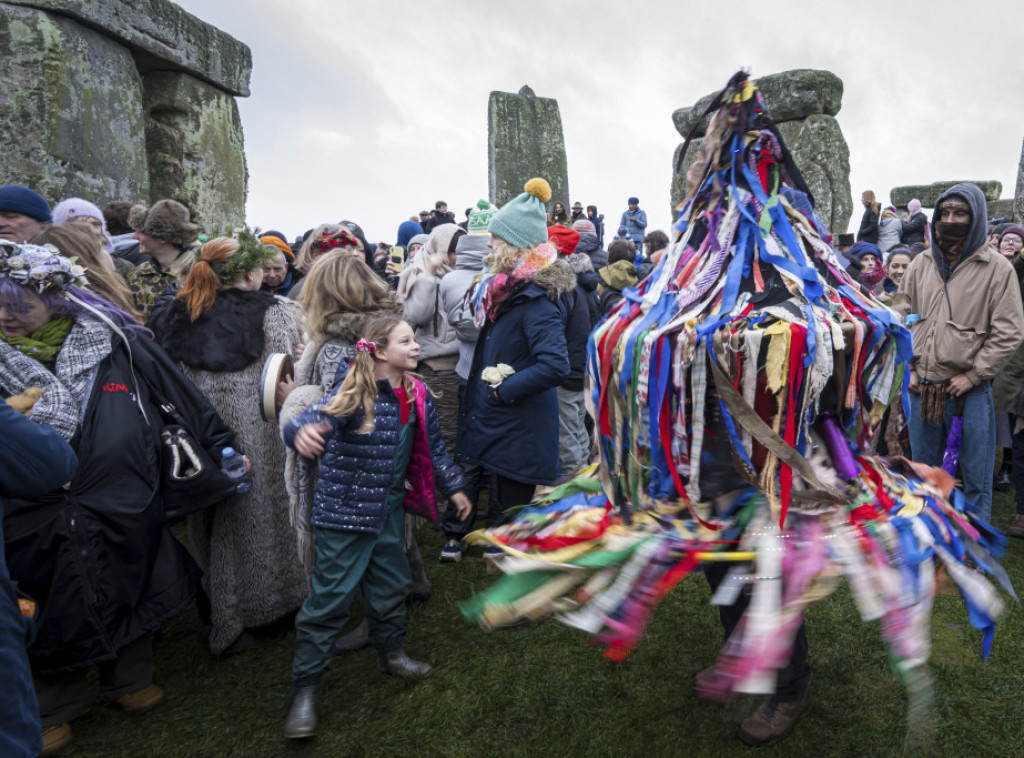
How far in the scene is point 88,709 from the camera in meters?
2.78

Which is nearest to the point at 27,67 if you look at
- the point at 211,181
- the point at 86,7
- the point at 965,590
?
the point at 86,7

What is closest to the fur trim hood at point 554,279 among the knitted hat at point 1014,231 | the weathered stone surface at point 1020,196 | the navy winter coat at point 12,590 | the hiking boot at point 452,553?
the hiking boot at point 452,553

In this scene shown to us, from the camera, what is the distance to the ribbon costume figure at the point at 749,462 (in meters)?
1.58

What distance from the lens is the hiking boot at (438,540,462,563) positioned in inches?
157

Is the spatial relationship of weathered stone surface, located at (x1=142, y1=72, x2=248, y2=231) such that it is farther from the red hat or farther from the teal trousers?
the teal trousers

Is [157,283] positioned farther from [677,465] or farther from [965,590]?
[965,590]

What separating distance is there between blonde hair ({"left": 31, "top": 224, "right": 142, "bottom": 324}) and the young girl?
96cm

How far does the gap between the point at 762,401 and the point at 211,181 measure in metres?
6.00

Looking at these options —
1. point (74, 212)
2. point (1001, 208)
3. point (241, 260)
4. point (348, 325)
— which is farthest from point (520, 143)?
point (348, 325)

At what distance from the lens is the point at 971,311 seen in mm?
3666

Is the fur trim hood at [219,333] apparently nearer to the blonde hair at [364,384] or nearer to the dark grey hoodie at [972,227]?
the blonde hair at [364,384]

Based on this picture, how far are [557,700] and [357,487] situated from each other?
3.77 feet

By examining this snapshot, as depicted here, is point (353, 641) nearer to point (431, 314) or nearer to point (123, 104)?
point (431, 314)

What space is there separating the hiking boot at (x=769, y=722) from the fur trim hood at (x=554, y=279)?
1991 mm
